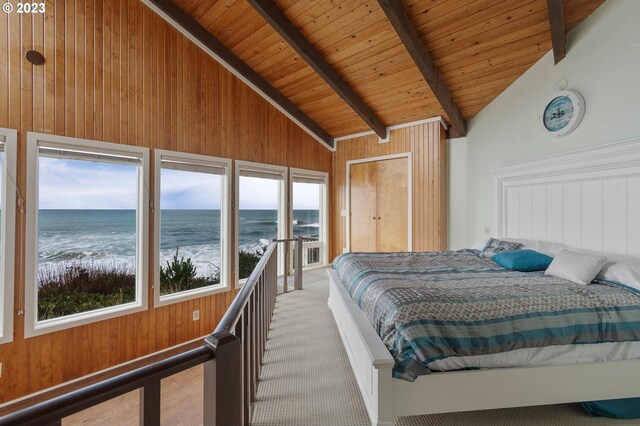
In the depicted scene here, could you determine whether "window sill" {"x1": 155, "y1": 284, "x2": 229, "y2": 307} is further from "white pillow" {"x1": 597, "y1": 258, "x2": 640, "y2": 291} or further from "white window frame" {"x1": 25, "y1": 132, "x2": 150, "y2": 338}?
"white pillow" {"x1": 597, "y1": 258, "x2": 640, "y2": 291}

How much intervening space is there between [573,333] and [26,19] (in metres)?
4.55

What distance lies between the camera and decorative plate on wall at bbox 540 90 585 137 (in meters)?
2.66

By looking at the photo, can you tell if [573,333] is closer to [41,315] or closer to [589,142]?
[589,142]

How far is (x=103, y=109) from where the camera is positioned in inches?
114

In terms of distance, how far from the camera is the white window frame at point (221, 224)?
3256 mm

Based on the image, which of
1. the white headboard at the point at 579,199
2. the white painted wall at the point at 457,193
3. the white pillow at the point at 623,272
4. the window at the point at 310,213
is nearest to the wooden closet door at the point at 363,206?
the window at the point at 310,213

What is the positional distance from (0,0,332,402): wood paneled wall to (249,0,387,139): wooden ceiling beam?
1.19 meters

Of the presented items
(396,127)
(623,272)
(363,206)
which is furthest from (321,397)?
(396,127)

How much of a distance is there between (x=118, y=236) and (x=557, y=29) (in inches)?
184

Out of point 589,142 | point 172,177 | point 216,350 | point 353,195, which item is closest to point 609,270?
point 589,142

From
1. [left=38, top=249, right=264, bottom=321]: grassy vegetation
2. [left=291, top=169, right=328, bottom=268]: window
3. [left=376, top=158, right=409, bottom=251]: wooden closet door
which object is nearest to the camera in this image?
[left=38, top=249, right=264, bottom=321]: grassy vegetation

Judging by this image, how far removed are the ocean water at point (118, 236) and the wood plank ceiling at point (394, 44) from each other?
7.03 ft

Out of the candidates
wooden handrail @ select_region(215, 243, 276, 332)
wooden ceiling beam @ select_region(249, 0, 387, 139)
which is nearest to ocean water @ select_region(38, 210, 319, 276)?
wooden ceiling beam @ select_region(249, 0, 387, 139)

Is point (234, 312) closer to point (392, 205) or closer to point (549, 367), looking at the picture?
point (549, 367)
